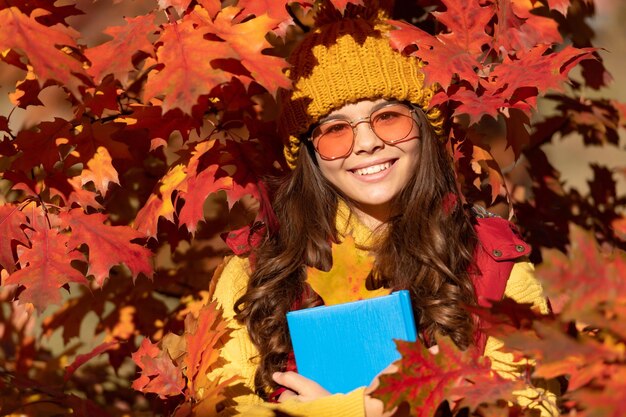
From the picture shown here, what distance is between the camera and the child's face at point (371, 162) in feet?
7.73

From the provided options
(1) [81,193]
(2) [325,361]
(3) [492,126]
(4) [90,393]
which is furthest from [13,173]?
(3) [492,126]

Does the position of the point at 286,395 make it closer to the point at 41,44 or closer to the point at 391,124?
the point at 391,124

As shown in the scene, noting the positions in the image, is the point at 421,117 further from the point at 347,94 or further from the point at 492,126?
the point at 492,126

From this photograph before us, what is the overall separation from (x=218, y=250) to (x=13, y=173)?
91 cm

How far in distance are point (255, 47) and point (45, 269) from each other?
0.83 meters

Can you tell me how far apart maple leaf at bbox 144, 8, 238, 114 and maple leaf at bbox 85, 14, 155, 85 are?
51mm

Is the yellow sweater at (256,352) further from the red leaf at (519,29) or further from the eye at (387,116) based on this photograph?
the red leaf at (519,29)

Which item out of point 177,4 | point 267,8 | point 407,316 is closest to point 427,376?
point 407,316

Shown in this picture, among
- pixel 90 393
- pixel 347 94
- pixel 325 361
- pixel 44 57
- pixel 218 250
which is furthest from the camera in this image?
pixel 90 393

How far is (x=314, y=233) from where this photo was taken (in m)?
2.55

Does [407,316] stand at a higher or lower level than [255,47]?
lower

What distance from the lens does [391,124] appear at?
236 centimetres

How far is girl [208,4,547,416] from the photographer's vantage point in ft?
7.73

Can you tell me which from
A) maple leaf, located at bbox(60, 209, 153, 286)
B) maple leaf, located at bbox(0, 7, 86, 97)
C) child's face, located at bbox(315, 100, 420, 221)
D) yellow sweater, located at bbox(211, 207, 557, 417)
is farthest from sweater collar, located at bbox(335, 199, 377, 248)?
maple leaf, located at bbox(0, 7, 86, 97)
